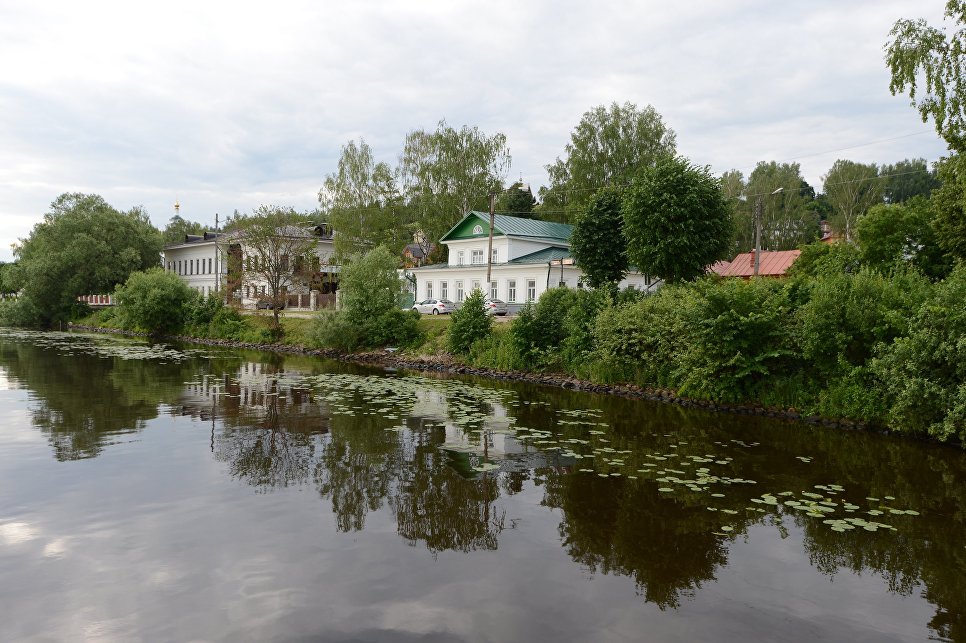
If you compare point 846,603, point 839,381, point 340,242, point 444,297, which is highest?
point 340,242

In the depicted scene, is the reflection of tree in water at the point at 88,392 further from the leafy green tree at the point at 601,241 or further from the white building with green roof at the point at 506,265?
the leafy green tree at the point at 601,241

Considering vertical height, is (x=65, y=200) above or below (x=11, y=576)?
above

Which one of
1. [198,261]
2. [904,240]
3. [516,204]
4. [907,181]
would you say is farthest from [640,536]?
[907,181]

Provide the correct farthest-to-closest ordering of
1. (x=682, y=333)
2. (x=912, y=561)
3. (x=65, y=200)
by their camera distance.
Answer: (x=65, y=200) → (x=682, y=333) → (x=912, y=561)

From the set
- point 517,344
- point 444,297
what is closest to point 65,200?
point 444,297

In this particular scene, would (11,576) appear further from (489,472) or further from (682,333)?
(682,333)

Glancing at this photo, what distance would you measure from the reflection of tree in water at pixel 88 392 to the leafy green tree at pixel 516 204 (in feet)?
120

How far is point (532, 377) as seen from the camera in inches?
1093

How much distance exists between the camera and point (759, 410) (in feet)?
64.7

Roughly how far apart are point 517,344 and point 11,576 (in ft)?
75.1

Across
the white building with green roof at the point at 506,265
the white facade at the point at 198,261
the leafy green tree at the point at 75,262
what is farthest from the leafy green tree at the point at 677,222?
the leafy green tree at the point at 75,262

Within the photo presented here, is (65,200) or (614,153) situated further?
(65,200)

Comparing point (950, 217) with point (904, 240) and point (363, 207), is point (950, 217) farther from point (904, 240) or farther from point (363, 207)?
point (363, 207)

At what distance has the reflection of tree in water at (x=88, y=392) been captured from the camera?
14523 mm
